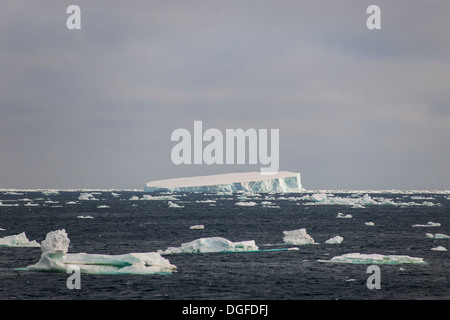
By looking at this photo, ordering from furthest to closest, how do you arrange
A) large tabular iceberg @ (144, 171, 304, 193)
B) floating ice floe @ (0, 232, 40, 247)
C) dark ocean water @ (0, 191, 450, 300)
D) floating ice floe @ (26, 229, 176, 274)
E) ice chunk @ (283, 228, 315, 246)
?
large tabular iceberg @ (144, 171, 304, 193) → ice chunk @ (283, 228, 315, 246) → floating ice floe @ (0, 232, 40, 247) → floating ice floe @ (26, 229, 176, 274) → dark ocean water @ (0, 191, 450, 300)

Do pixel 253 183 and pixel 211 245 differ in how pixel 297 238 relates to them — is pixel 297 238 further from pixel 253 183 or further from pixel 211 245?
pixel 253 183

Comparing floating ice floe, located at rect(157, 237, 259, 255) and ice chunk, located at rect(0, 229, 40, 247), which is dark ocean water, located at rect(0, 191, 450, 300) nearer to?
floating ice floe, located at rect(157, 237, 259, 255)

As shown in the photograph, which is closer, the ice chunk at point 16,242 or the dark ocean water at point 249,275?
the dark ocean water at point 249,275

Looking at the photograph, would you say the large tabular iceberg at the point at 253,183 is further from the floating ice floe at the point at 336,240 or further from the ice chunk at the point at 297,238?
the ice chunk at the point at 297,238

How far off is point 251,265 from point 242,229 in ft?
92.4

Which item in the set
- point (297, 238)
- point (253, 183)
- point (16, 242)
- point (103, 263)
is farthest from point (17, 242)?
point (253, 183)

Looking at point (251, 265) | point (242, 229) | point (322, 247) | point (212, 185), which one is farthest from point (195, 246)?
point (212, 185)

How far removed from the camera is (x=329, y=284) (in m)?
29.5

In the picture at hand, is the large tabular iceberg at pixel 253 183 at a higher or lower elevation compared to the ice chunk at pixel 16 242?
lower

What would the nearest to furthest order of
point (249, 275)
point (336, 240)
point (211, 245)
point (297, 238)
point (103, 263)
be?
1. point (103, 263)
2. point (249, 275)
3. point (211, 245)
4. point (297, 238)
5. point (336, 240)

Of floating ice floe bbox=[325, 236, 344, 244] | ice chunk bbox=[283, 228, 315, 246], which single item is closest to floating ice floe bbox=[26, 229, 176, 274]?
ice chunk bbox=[283, 228, 315, 246]

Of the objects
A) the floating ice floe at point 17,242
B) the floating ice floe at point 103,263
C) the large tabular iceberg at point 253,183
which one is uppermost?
the floating ice floe at point 103,263

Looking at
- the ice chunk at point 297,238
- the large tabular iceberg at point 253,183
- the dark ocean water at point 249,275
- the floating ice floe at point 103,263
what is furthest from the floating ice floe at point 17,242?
the large tabular iceberg at point 253,183
